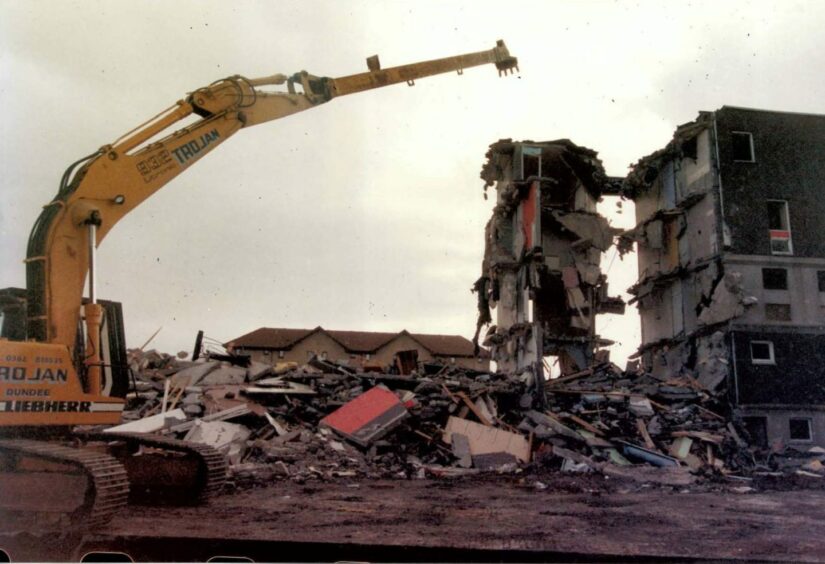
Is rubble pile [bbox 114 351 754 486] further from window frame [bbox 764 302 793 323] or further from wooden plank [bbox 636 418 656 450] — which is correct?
window frame [bbox 764 302 793 323]

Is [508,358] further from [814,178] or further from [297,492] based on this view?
[297,492]

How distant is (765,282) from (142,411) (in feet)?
67.1

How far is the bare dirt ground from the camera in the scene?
680 centimetres

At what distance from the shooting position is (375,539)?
717 centimetres

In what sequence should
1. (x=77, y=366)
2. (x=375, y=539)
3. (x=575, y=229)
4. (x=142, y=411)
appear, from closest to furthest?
(x=375, y=539) < (x=77, y=366) < (x=142, y=411) < (x=575, y=229)

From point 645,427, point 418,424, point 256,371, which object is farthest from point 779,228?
point 256,371

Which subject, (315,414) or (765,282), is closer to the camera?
(315,414)

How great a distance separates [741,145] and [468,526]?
21130 millimetres

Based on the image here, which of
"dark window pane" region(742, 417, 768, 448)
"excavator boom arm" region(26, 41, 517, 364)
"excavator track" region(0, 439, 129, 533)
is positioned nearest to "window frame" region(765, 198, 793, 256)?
"dark window pane" region(742, 417, 768, 448)

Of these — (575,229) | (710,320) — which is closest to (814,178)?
(710,320)

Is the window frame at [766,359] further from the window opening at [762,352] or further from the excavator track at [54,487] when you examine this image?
the excavator track at [54,487]

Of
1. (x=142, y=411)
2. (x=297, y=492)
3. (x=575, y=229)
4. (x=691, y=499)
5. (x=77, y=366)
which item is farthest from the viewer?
(x=575, y=229)

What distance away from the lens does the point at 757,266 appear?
23266 mm

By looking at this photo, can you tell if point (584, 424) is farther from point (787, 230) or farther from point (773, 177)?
point (773, 177)
